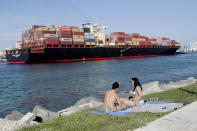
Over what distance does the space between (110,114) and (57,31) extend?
201 ft

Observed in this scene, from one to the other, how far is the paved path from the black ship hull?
56204 mm

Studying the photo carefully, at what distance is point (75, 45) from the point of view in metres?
68.3

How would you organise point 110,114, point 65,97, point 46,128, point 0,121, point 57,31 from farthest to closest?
point 57,31
point 65,97
point 0,121
point 110,114
point 46,128

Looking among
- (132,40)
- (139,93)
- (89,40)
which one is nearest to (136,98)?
(139,93)

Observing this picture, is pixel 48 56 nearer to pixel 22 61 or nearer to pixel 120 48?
pixel 22 61

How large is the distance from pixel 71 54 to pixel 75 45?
163 inches

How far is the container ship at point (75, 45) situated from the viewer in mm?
61375

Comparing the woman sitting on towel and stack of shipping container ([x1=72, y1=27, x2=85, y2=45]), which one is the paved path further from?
stack of shipping container ([x1=72, y1=27, x2=85, y2=45])

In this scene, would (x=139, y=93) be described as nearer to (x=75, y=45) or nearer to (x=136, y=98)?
(x=136, y=98)

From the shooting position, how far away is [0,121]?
8.40m

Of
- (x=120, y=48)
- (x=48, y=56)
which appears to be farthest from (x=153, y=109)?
(x=120, y=48)

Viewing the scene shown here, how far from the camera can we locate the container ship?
61.4m

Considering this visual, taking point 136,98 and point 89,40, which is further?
point 89,40

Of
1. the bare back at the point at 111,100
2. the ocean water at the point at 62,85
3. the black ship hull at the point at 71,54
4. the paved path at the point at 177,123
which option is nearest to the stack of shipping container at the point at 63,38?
the black ship hull at the point at 71,54
